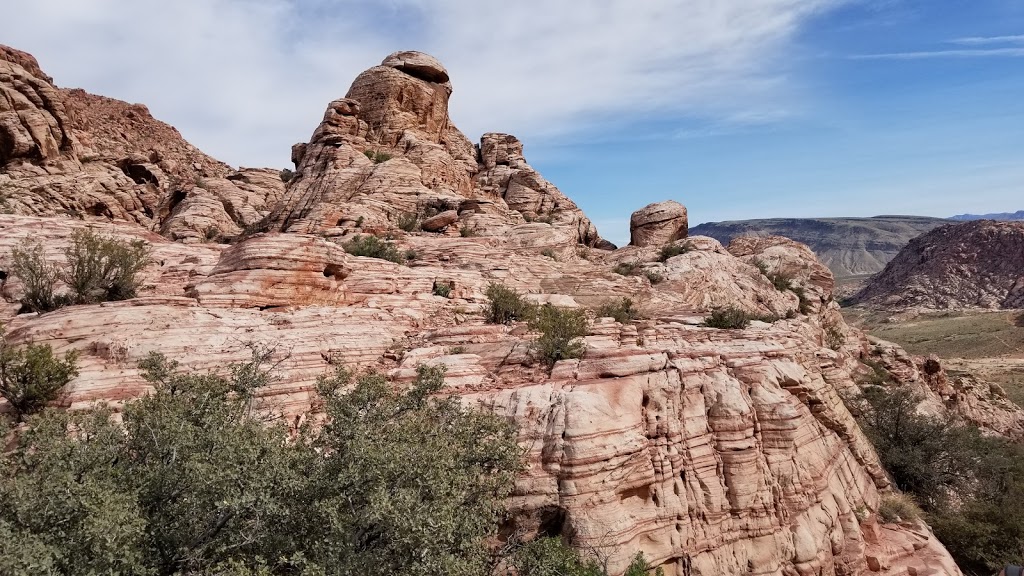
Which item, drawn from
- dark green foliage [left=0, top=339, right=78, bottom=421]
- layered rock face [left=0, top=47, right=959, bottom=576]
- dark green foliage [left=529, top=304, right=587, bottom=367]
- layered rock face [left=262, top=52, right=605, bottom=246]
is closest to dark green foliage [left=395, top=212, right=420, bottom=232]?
layered rock face [left=262, top=52, right=605, bottom=246]

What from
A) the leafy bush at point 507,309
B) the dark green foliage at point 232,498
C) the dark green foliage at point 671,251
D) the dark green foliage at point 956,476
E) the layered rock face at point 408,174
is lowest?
the dark green foliage at point 956,476

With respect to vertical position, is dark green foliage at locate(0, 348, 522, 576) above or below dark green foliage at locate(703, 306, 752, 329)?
below

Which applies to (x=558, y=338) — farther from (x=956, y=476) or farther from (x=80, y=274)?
(x=956, y=476)

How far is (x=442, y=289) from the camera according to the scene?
20.0m

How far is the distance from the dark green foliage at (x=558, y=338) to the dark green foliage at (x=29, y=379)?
10.5 meters

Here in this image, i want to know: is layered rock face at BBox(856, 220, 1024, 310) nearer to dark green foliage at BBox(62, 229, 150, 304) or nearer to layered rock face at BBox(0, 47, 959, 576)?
layered rock face at BBox(0, 47, 959, 576)

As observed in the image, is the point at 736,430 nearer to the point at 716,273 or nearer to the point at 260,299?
the point at 260,299

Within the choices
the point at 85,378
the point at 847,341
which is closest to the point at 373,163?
the point at 85,378

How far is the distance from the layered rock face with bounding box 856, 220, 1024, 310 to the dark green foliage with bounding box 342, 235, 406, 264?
122m

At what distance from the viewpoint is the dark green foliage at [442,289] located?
19.9 meters

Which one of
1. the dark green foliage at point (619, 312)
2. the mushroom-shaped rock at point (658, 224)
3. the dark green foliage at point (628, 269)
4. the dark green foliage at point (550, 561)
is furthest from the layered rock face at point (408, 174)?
the dark green foliage at point (550, 561)

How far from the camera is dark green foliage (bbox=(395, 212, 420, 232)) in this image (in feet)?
95.8

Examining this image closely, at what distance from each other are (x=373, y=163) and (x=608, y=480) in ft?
91.0

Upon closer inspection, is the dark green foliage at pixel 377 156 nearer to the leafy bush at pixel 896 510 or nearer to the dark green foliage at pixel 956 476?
the dark green foliage at pixel 956 476
